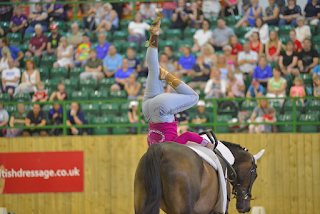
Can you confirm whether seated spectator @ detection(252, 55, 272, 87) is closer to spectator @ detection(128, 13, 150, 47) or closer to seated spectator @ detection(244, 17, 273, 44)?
seated spectator @ detection(244, 17, 273, 44)

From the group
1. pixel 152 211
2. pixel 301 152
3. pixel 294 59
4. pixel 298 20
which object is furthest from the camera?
pixel 298 20

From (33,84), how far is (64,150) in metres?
2.70

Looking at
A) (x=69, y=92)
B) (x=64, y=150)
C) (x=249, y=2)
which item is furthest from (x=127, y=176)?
(x=249, y=2)

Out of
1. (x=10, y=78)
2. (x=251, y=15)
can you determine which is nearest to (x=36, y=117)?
(x=10, y=78)

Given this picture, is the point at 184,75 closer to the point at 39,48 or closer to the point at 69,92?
the point at 69,92

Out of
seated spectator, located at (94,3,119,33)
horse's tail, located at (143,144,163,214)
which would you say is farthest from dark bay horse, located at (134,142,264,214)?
seated spectator, located at (94,3,119,33)

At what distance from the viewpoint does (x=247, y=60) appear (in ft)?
34.7

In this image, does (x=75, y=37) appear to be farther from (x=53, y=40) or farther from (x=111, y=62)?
(x=111, y=62)

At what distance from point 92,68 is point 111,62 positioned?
536 millimetres

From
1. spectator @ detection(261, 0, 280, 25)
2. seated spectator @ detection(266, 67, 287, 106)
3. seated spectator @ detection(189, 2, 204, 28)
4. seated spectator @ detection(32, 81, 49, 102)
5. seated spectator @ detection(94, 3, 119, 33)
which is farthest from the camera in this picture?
seated spectator @ detection(94, 3, 119, 33)

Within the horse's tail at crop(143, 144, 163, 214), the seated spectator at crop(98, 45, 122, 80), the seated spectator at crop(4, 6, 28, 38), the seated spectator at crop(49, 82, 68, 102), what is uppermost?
the seated spectator at crop(4, 6, 28, 38)

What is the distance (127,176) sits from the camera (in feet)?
27.5

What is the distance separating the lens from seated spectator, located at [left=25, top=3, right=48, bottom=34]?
12867 mm

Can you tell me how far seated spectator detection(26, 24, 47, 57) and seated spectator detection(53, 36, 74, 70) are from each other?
667 millimetres
